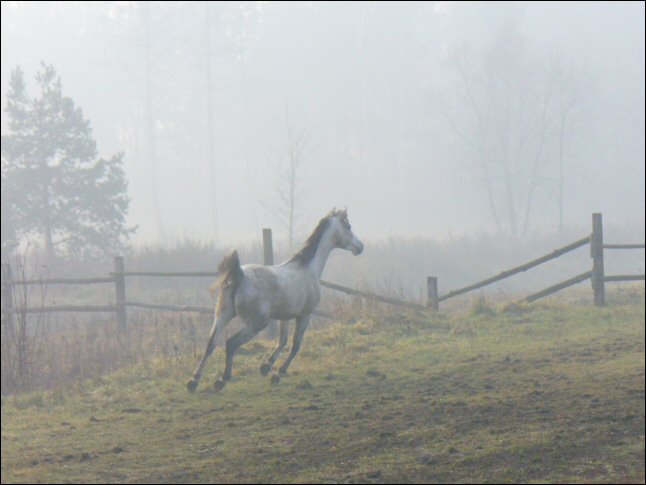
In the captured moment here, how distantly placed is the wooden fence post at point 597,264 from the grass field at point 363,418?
3486 mm

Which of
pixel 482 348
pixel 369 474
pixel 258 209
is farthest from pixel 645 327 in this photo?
pixel 258 209

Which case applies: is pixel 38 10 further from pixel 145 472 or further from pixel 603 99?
pixel 145 472

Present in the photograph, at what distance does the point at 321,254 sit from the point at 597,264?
31.8 feet

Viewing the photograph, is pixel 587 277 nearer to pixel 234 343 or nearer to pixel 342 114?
pixel 234 343

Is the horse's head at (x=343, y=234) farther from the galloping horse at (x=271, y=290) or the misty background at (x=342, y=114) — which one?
the misty background at (x=342, y=114)

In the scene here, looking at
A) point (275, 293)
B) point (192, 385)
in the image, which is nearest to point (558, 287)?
point (275, 293)

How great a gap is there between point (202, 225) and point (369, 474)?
2253 inches

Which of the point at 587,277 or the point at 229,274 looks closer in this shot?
the point at 229,274

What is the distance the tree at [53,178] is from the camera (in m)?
33.5

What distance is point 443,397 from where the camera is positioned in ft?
34.2

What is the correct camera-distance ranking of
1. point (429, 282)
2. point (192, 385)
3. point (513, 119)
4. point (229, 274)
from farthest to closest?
point (513, 119), point (429, 282), point (229, 274), point (192, 385)

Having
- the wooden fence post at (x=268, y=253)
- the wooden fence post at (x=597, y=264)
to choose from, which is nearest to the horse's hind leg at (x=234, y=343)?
the wooden fence post at (x=268, y=253)

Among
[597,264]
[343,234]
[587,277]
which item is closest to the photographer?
[343,234]

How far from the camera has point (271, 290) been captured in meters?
9.57
